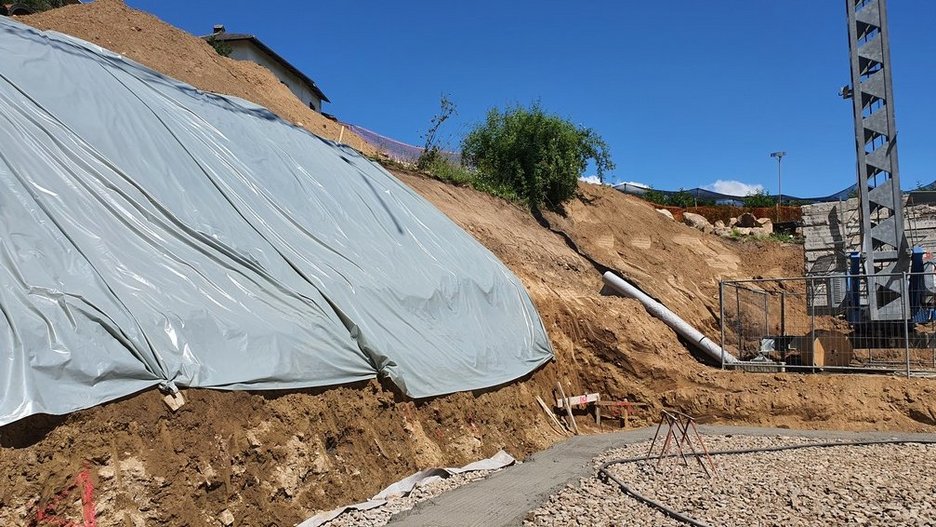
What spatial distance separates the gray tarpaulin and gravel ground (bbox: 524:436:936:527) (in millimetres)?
2494

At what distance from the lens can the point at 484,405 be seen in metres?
10.0

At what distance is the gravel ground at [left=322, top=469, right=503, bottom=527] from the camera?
20.8 ft

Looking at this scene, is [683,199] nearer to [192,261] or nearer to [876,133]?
[876,133]

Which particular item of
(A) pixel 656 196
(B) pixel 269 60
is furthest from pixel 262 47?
(A) pixel 656 196

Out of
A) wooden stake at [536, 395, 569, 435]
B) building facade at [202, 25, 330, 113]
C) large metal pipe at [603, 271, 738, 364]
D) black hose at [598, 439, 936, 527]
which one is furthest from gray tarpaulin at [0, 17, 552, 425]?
building facade at [202, 25, 330, 113]

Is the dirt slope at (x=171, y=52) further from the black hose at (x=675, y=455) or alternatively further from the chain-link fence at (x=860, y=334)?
the black hose at (x=675, y=455)

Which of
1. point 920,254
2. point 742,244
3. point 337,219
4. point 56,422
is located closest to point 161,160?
point 337,219

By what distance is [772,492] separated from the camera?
23.9 ft

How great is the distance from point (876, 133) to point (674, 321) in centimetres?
532

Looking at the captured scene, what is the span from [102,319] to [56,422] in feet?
2.93

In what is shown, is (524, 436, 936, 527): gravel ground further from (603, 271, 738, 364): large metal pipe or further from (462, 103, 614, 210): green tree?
(462, 103, 614, 210): green tree

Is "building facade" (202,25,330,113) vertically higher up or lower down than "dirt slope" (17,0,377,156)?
higher up

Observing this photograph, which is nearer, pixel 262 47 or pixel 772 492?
pixel 772 492

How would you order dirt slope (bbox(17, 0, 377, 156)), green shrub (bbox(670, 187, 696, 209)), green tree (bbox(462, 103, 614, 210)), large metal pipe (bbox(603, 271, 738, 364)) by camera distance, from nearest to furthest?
large metal pipe (bbox(603, 271, 738, 364)) < dirt slope (bbox(17, 0, 377, 156)) < green tree (bbox(462, 103, 614, 210)) < green shrub (bbox(670, 187, 696, 209))
